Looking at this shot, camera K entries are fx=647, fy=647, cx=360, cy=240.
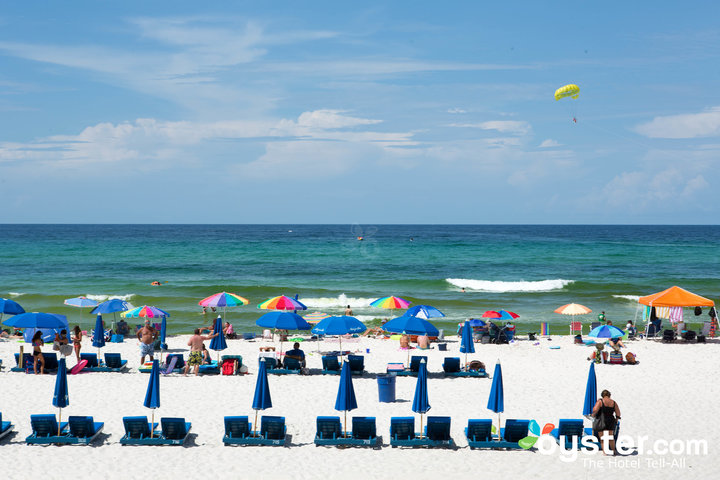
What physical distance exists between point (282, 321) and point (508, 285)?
34.0 meters

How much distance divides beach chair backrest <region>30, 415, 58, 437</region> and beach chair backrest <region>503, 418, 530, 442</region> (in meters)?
8.36

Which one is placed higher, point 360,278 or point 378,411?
point 360,278

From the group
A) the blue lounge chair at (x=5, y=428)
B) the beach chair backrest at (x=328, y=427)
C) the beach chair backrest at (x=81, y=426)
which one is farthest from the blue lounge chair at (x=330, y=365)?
the blue lounge chair at (x=5, y=428)

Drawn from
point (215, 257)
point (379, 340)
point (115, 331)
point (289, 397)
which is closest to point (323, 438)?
point (289, 397)

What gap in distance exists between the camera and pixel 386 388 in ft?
50.3

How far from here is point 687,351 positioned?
73.5 ft

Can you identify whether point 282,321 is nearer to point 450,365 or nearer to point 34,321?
point 450,365

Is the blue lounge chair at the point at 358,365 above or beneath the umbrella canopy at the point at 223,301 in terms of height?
beneath

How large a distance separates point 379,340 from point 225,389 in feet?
30.4

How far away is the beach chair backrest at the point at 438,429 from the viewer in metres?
12.1

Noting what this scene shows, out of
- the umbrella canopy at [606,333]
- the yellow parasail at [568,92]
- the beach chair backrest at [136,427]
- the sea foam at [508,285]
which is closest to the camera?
the beach chair backrest at [136,427]

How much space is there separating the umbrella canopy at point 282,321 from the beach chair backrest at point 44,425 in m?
6.31

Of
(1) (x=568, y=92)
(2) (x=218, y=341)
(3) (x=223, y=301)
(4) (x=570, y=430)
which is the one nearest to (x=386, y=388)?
(4) (x=570, y=430)

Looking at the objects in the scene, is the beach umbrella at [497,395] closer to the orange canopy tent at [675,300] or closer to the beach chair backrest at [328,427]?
the beach chair backrest at [328,427]
